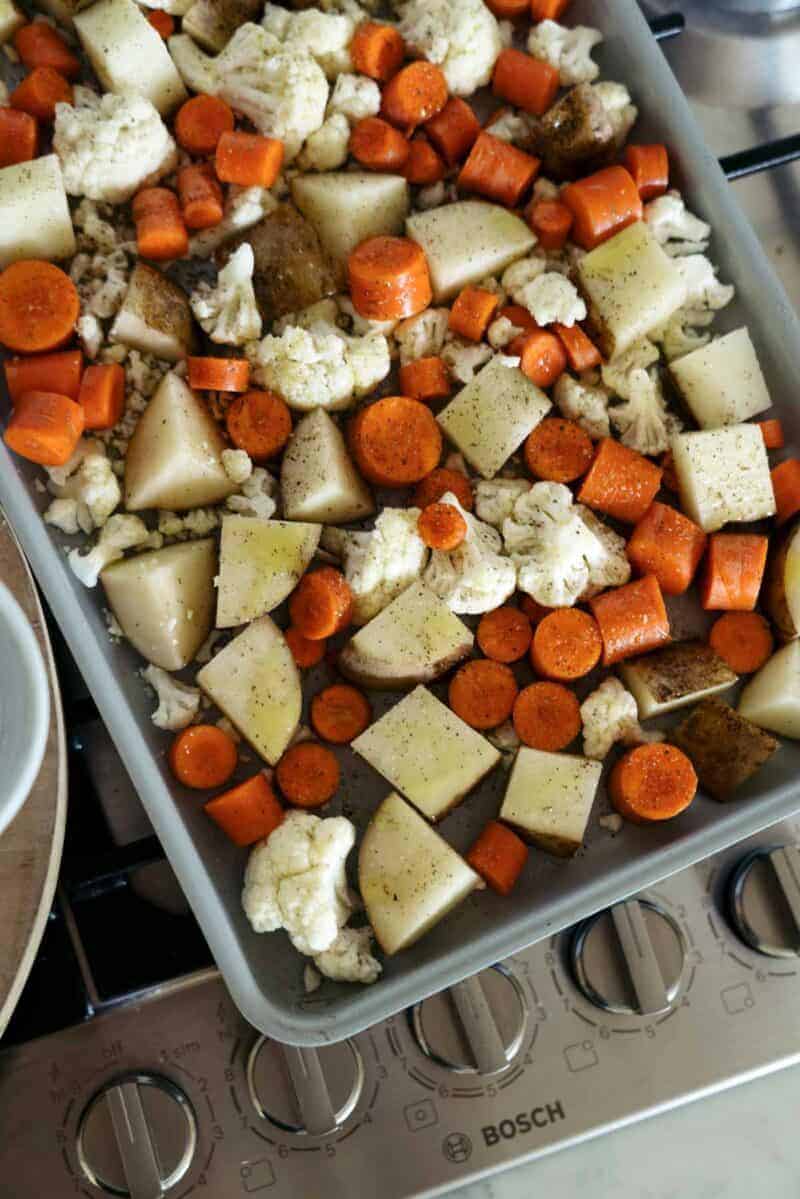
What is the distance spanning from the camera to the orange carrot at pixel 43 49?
1.79 meters

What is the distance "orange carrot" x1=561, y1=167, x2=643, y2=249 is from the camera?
1771 millimetres

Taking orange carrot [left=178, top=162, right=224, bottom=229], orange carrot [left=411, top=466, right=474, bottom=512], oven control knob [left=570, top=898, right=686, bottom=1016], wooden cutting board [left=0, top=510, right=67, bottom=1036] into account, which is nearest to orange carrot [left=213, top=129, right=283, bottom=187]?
orange carrot [left=178, top=162, right=224, bottom=229]

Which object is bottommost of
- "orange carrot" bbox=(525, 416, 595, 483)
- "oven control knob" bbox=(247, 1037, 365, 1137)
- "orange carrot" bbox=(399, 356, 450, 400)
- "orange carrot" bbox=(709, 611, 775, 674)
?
"oven control knob" bbox=(247, 1037, 365, 1137)

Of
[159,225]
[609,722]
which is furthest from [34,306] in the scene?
→ [609,722]

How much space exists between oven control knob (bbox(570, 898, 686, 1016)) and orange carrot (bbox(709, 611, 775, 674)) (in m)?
0.37

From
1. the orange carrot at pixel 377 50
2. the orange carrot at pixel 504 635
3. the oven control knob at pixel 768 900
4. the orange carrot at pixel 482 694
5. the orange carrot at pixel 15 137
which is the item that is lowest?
the oven control knob at pixel 768 900

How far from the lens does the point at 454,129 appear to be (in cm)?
184

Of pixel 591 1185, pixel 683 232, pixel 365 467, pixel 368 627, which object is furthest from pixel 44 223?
pixel 591 1185

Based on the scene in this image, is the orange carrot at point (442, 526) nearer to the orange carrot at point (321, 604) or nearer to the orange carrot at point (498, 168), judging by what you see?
the orange carrot at point (321, 604)

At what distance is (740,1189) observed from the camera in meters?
1.58

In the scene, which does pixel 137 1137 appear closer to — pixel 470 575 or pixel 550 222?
pixel 470 575

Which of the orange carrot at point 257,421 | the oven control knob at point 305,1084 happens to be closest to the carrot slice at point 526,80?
the orange carrot at point 257,421

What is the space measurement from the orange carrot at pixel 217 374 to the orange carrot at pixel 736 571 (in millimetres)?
712

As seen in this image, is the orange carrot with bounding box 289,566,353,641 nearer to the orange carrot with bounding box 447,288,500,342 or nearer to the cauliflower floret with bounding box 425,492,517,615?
the cauliflower floret with bounding box 425,492,517,615
